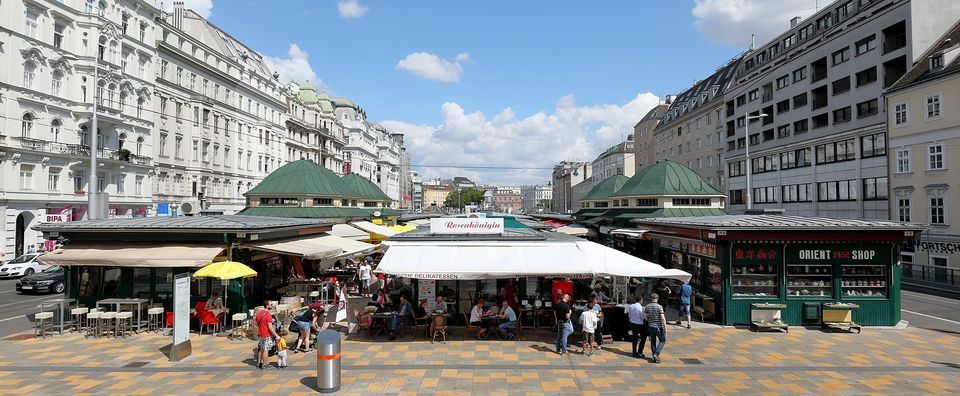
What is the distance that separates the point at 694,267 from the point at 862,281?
507 centimetres

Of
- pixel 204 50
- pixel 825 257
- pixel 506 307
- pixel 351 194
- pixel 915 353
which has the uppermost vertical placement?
pixel 204 50

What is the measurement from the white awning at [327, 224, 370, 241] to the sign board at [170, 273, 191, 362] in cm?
1330

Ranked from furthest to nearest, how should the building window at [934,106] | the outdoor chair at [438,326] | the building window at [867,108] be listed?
1. the building window at [867,108]
2. the building window at [934,106]
3. the outdoor chair at [438,326]

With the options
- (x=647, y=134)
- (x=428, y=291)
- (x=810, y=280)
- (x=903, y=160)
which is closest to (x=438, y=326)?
(x=428, y=291)

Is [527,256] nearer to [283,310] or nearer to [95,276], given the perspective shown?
[283,310]

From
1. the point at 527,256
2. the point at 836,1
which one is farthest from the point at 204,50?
the point at 836,1

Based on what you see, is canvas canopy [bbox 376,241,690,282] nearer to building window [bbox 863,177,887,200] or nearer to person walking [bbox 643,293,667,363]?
person walking [bbox 643,293,667,363]

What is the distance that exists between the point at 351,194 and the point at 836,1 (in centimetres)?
4514

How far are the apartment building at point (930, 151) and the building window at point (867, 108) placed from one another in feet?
8.77

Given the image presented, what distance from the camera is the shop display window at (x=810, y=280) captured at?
56.0ft

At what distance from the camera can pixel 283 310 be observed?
17125 millimetres

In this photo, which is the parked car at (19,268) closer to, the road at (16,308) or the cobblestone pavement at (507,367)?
the road at (16,308)

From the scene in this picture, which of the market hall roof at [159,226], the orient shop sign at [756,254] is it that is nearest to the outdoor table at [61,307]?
the market hall roof at [159,226]

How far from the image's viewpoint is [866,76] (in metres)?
39.6
